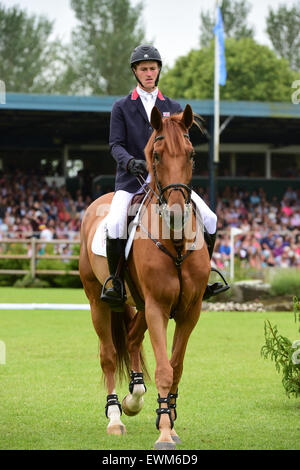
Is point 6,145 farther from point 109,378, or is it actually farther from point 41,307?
point 109,378

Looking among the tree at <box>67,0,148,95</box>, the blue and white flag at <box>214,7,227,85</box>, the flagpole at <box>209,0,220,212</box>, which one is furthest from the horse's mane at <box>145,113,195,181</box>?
the tree at <box>67,0,148,95</box>

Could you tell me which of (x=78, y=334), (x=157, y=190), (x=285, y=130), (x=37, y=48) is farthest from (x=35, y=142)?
(x=157, y=190)

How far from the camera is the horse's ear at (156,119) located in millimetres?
5520

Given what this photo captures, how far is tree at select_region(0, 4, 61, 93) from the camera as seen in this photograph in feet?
173

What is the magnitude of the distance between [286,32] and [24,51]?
66.1 ft

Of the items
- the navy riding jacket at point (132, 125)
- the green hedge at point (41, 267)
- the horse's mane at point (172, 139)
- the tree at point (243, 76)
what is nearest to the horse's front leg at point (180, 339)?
the horse's mane at point (172, 139)

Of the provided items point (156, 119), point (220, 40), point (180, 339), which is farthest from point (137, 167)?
point (220, 40)

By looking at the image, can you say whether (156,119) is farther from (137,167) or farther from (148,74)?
(148,74)

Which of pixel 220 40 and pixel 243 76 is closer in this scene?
pixel 220 40

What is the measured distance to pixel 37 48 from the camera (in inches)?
2114

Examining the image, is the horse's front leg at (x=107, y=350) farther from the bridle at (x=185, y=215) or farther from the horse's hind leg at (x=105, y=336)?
the bridle at (x=185, y=215)

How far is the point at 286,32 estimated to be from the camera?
57.8m

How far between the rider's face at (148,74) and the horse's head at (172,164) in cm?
85

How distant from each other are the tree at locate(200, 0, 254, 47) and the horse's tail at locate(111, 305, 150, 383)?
53958mm
